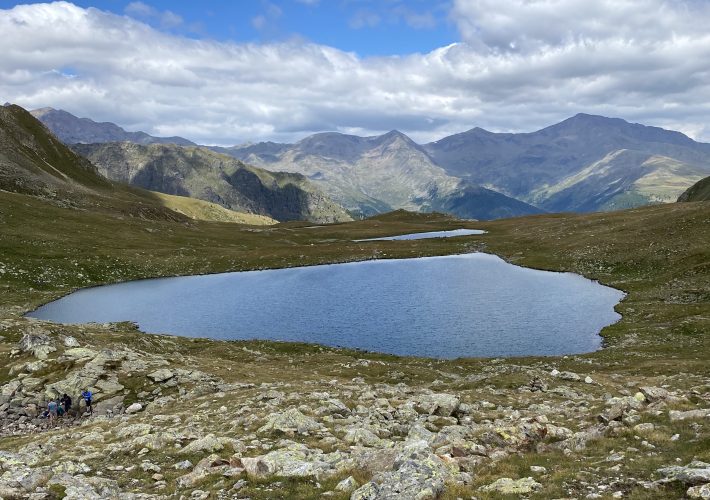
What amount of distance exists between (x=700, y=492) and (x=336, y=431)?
15.2 metres

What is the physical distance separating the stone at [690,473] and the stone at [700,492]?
53 cm

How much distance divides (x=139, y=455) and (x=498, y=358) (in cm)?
3841

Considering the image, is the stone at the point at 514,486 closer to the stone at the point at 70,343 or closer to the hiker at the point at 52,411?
the hiker at the point at 52,411

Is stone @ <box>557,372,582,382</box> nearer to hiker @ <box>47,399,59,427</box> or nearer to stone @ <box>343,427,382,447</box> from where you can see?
stone @ <box>343,427,382,447</box>

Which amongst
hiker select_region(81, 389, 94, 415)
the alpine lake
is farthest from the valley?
the alpine lake

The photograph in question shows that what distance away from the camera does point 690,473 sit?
1242 cm

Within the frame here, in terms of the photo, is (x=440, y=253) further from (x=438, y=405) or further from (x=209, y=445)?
(x=209, y=445)

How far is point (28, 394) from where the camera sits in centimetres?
3253

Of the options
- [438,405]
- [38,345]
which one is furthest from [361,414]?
[38,345]

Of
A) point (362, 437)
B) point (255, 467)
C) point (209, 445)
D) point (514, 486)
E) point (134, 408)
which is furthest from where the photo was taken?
point (134, 408)

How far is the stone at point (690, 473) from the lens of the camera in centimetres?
1218

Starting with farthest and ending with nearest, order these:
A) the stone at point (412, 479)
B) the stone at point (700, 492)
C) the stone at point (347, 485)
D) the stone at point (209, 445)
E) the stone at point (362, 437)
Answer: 1. the stone at point (362, 437)
2. the stone at point (209, 445)
3. the stone at point (347, 485)
4. the stone at point (412, 479)
5. the stone at point (700, 492)

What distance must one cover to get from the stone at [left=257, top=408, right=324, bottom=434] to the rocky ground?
0.09 m

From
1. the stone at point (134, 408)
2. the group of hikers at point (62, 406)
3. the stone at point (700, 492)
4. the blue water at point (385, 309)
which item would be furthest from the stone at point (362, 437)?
the blue water at point (385, 309)
